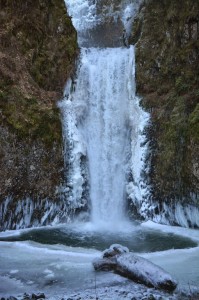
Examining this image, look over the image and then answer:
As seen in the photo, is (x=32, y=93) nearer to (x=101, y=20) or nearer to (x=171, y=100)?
(x=171, y=100)

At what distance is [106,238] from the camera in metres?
11.9

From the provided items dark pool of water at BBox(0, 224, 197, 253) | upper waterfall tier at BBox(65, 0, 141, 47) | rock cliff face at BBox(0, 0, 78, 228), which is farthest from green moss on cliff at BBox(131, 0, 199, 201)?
rock cliff face at BBox(0, 0, 78, 228)

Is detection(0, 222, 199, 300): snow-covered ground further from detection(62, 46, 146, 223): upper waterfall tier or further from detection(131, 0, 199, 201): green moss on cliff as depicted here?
detection(62, 46, 146, 223): upper waterfall tier

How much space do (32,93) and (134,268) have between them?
30.3 ft

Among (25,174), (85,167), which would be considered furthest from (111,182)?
(25,174)

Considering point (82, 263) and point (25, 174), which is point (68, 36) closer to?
point (25, 174)

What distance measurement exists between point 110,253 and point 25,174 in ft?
19.2

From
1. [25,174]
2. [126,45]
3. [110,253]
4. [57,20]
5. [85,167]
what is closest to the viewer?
[110,253]

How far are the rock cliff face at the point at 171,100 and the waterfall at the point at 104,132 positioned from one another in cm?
65

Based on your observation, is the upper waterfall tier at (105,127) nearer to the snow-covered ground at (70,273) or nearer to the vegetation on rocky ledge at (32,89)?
the vegetation on rocky ledge at (32,89)

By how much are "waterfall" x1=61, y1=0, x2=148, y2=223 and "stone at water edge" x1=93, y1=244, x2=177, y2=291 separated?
5.82 m

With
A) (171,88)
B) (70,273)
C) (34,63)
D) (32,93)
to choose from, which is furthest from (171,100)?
(70,273)

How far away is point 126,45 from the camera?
19516mm

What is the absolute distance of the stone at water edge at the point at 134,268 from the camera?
7.38 m
